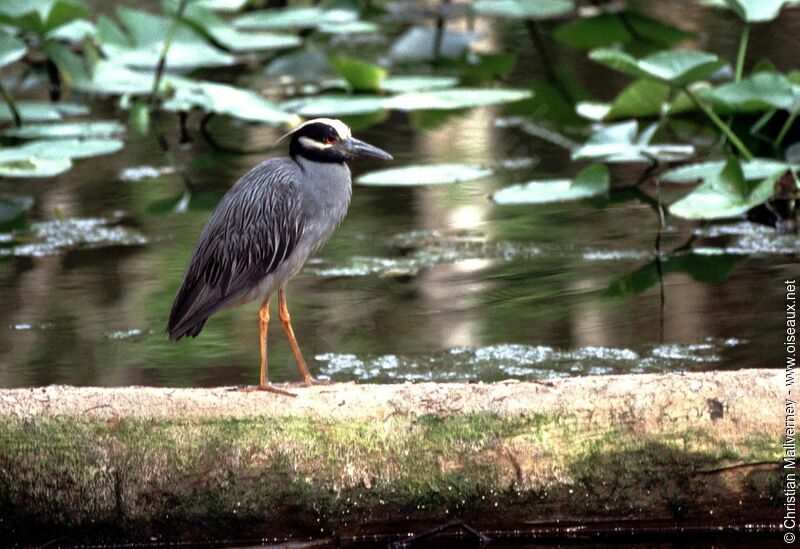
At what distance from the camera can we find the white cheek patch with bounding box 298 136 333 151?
14.1 ft

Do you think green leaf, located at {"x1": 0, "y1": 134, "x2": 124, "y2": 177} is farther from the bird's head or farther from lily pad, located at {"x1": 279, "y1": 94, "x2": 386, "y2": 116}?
the bird's head

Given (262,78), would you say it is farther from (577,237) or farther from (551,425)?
(551,425)

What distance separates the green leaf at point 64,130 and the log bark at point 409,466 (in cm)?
535

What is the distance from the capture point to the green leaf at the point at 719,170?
6.58 metres

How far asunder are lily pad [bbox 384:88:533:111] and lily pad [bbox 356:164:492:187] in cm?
109

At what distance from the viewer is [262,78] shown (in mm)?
11211

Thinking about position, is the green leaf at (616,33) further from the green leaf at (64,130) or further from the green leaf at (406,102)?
the green leaf at (64,130)

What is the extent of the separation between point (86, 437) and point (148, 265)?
2.89 m

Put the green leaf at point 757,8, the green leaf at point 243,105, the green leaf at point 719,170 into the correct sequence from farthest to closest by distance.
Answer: the green leaf at point 243,105, the green leaf at point 757,8, the green leaf at point 719,170

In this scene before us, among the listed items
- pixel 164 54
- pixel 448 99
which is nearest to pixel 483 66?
pixel 448 99

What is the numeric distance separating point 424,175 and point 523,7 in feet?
16.7

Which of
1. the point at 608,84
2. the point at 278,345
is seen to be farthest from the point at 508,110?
the point at 278,345

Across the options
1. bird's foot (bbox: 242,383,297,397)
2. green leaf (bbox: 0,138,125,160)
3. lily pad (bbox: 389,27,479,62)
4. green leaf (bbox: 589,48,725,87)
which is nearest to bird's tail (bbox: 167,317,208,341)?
bird's foot (bbox: 242,383,297,397)

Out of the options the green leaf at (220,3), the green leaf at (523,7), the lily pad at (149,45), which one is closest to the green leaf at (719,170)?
the lily pad at (149,45)
